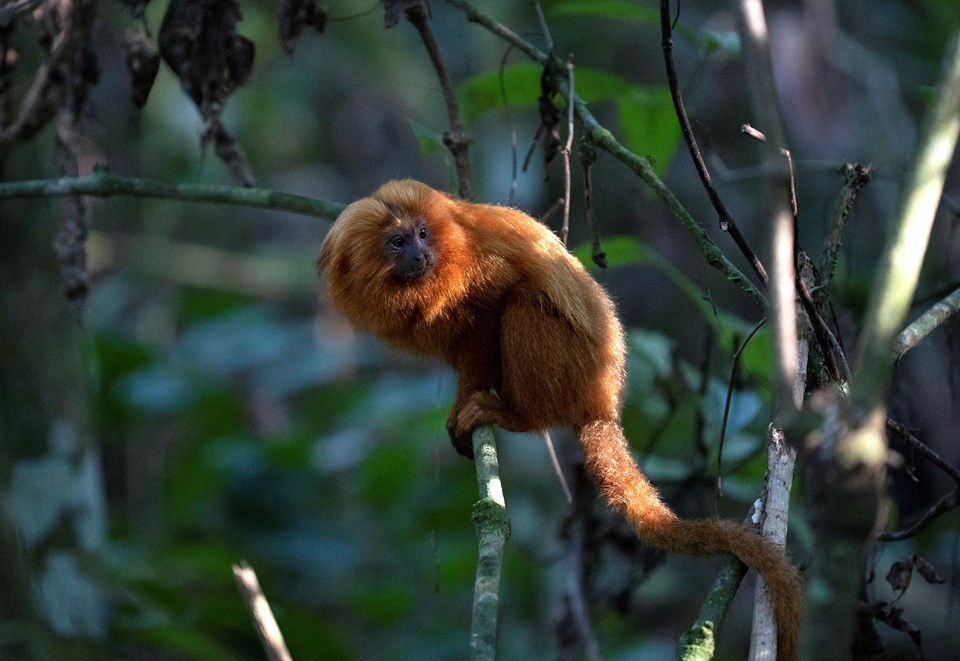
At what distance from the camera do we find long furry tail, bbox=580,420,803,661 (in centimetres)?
226

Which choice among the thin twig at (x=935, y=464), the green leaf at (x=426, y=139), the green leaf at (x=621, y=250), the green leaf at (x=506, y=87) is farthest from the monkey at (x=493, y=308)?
the thin twig at (x=935, y=464)

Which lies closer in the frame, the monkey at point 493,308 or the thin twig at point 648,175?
the thin twig at point 648,175

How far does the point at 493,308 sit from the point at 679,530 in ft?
4.21

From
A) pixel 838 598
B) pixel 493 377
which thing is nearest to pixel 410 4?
pixel 493 377

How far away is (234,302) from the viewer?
8.41 m

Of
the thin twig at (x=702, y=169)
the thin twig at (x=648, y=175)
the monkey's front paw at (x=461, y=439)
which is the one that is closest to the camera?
the thin twig at (x=702, y=169)

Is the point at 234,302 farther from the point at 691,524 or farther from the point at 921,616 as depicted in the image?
the point at 691,524

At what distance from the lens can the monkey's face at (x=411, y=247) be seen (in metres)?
3.69

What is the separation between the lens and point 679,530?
268 centimetres

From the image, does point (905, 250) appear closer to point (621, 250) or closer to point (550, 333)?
point (550, 333)

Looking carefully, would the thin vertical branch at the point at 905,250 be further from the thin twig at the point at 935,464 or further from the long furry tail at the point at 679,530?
the thin twig at the point at 935,464

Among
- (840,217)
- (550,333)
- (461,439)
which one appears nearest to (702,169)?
(840,217)

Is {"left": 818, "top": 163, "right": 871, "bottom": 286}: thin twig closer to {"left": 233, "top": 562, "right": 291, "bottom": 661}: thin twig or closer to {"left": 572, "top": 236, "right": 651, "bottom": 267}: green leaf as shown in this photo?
{"left": 572, "top": 236, "right": 651, "bottom": 267}: green leaf

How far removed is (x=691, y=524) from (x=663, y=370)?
166 cm
